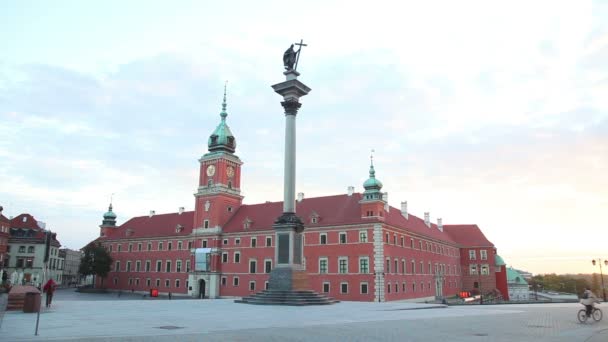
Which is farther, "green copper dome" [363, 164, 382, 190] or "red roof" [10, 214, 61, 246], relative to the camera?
"red roof" [10, 214, 61, 246]

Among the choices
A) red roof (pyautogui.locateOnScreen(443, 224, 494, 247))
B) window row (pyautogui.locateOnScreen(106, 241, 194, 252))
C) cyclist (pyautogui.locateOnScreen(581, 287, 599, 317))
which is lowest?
cyclist (pyautogui.locateOnScreen(581, 287, 599, 317))

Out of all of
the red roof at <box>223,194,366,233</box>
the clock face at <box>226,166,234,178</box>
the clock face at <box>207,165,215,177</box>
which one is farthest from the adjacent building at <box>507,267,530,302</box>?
the clock face at <box>207,165,215,177</box>

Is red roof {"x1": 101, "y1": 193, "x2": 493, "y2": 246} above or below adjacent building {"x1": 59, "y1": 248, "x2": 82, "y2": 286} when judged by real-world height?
above

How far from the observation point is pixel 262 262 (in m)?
Result: 59.9

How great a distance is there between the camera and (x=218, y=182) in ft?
218

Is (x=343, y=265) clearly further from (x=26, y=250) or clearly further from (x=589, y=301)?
(x=26, y=250)

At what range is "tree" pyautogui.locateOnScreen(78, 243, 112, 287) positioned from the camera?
74125 millimetres

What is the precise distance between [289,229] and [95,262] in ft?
179

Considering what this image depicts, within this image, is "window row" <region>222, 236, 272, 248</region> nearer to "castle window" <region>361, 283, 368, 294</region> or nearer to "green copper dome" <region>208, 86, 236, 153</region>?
"green copper dome" <region>208, 86, 236, 153</region>

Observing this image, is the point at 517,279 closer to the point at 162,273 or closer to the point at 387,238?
the point at 387,238

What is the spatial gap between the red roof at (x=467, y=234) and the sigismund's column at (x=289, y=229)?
57.1m

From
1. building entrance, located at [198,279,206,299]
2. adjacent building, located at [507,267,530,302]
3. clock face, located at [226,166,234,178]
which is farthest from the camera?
adjacent building, located at [507,267,530,302]

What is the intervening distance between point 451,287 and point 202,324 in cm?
6323

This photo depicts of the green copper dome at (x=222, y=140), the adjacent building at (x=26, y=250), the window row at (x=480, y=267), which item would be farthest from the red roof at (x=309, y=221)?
the adjacent building at (x=26, y=250)
